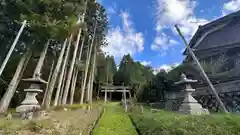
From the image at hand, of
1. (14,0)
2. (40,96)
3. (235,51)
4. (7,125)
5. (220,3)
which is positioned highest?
(220,3)

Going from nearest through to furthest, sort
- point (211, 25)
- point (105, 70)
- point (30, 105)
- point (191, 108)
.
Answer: point (191, 108) < point (30, 105) < point (211, 25) < point (105, 70)

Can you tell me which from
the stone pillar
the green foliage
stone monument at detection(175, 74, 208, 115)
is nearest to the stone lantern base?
stone monument at detection(175, 74, 208, 115)

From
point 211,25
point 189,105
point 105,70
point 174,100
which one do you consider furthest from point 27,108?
point 105,70

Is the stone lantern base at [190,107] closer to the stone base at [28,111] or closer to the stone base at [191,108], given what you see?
the stone base at [191,108]

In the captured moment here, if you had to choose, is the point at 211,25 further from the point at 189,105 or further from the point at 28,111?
the point at 28,111

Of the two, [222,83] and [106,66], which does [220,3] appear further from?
[106,66]

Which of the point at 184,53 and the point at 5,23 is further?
the point at 184,53

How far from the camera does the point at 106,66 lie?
2933 cm

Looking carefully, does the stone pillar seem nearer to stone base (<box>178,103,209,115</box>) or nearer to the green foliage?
stone base (<box>178,103,209,115</box>)

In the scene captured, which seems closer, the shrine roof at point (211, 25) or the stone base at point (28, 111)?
the stone base at point (28, 111)

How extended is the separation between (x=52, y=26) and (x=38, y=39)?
1733mm

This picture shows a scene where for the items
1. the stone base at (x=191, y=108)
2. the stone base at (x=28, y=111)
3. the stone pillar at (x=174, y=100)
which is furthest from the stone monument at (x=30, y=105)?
the stone pillar at (x=174, y=100)

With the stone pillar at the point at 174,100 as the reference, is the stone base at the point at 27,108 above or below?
below

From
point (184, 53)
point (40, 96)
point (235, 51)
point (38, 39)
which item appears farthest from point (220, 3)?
point (40, 96)
